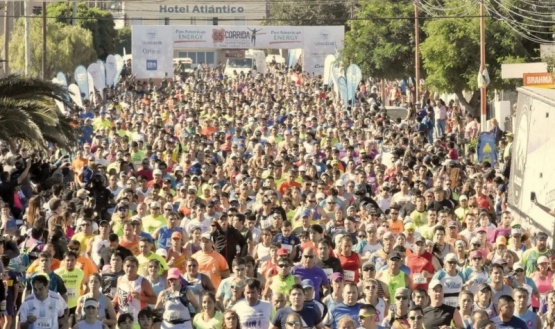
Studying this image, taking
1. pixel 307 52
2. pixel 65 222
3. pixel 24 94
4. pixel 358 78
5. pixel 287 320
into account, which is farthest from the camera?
A: pixel 307 52

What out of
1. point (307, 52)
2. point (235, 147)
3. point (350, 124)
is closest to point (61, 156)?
point (235, 147)

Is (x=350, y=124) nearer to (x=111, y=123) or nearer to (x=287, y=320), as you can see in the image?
(x=111, y=123)

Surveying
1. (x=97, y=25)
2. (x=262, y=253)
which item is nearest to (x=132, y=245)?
(x=262, y=253)

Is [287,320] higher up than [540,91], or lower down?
lower down

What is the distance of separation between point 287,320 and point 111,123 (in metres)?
24.7

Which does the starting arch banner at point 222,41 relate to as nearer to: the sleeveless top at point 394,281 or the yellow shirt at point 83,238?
the yellow shirt at point 83,238

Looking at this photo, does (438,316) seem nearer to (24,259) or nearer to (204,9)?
(24,259)

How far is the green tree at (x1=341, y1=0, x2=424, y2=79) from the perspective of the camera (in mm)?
52625

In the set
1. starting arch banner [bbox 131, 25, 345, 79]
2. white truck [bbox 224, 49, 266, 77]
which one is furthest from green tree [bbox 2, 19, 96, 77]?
white truck [bbox 224, 49, 266, 77]

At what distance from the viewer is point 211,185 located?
2311cm

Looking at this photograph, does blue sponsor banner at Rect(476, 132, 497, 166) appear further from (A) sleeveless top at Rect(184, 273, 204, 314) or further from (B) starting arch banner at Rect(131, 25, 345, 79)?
(B) starting arch banner at Rect(131, 25, 345, 79)

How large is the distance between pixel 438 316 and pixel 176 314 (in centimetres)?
220

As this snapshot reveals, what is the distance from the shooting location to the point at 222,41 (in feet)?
242

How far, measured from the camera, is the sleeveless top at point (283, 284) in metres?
14.8
